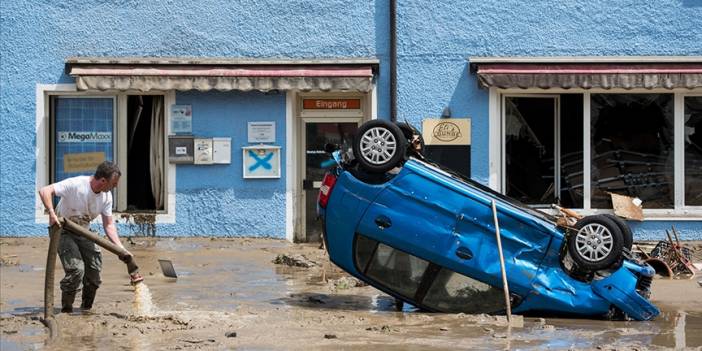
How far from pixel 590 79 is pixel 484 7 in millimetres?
1882

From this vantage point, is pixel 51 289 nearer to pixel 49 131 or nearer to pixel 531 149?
pixel 49 131

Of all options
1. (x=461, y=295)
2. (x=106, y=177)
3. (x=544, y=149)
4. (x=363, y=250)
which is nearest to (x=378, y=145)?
(x=363, y=250)

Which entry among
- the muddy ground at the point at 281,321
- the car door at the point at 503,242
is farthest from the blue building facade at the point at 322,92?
the car door at the point at 503,242

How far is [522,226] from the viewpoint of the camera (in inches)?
436

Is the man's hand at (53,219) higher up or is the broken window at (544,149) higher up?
the broken window at (544,149)

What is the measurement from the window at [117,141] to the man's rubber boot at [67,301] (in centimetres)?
688

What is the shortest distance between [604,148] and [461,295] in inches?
286

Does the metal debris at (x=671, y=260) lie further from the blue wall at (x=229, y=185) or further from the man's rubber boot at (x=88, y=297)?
the man's rubber boot at (x=88, y=297)

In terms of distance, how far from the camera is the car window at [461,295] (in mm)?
11188

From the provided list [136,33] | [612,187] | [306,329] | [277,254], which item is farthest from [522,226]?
[136,33]

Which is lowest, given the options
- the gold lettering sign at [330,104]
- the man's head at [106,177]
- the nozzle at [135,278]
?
the nozzle at [135,278]

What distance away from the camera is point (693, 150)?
17.9 meters

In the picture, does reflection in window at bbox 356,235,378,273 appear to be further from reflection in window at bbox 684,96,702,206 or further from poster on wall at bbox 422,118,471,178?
reflection in window at bbox 684,96,702,206

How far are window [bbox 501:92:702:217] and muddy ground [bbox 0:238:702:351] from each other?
3.68 metres
